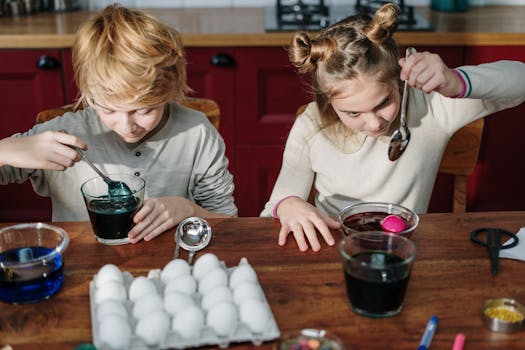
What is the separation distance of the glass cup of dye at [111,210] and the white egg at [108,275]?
0.15m

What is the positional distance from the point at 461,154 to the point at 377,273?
83 cm

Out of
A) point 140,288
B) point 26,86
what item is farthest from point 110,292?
point 26,86

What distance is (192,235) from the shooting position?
1327 millimetres

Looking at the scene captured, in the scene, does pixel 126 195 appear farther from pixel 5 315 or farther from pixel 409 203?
pixel 409 203

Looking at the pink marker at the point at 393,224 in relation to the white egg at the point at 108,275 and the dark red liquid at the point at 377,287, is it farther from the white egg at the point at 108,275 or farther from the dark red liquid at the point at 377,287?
the white egg at the point at 108,275

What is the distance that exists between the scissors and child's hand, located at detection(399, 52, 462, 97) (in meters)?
0.31

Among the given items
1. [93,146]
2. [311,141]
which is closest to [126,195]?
[93,146]

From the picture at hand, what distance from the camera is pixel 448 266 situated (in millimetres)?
1221

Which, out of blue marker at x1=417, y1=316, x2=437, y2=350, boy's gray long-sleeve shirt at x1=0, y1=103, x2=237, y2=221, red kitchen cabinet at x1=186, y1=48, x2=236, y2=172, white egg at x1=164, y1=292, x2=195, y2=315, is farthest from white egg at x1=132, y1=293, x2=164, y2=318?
red kitchen cabinet at x1=186, y1=48, x2=236, y2=172

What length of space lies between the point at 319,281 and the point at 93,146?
0.76m

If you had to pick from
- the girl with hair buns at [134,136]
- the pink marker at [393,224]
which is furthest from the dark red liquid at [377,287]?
the girl with hair buns at [134,136]

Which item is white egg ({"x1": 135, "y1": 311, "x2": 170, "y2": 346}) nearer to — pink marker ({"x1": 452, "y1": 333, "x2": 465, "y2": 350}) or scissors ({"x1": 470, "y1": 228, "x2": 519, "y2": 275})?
pink marker ({"x1": 452, "y1": 333, "x2": 465, "y2": 350})

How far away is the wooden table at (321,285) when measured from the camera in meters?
1.04

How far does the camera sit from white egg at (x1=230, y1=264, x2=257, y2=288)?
3.64 ft
